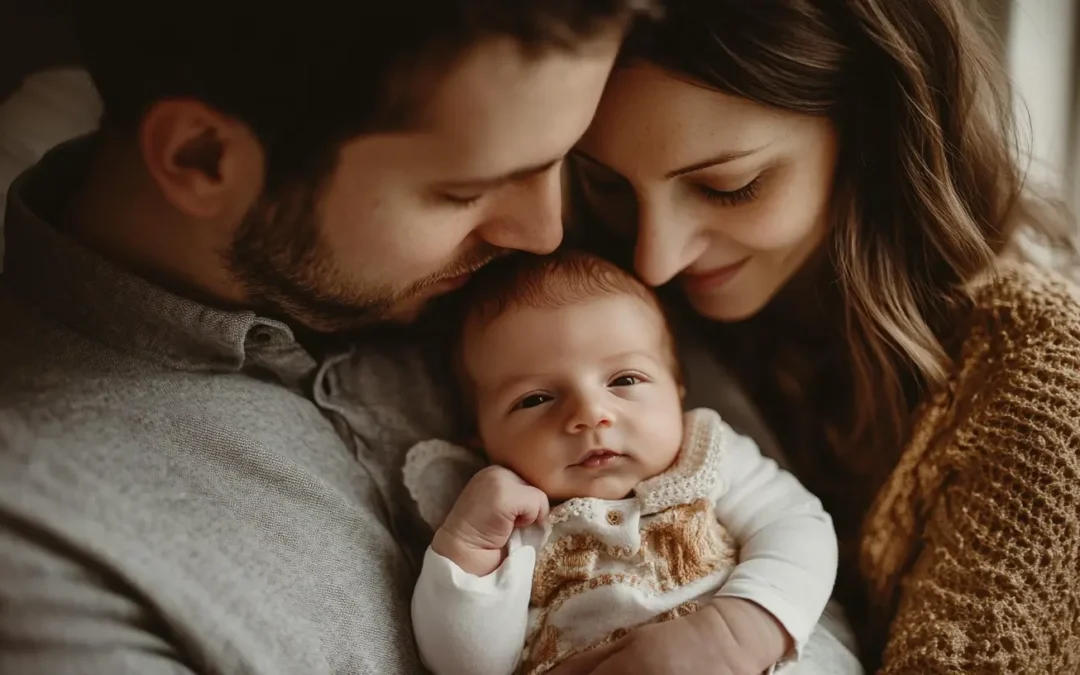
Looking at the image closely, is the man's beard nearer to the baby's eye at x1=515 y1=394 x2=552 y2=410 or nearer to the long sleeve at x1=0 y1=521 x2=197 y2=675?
the baby's eye at x1=515 y1=394 x2=552 y2=410

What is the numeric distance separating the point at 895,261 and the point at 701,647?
1.90 ft

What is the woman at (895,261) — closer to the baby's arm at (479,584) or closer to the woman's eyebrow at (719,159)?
the woman's eyebrow at (719,159)

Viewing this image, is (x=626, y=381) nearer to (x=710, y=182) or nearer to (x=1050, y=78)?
(x=710, y=182)

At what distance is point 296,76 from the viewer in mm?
938

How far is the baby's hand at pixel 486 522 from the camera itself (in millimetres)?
1119

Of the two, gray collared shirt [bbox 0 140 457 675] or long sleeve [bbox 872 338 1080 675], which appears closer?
gray collared shirt [bbox 0 140 457 675]

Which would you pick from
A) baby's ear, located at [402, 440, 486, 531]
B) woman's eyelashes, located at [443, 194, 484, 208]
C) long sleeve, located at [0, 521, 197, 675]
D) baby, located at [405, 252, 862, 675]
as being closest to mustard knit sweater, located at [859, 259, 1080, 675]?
baby, located at [405, 252, 862, 675]

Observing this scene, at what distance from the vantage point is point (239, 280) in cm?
113

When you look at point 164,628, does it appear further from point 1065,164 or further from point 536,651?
point 1065,164

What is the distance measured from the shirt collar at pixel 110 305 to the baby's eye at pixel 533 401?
1.05ft

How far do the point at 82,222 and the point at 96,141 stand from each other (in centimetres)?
11

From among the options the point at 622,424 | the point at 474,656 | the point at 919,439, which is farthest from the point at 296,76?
the point at 919,439

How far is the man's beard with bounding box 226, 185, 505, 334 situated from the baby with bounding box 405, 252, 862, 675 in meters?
0.13

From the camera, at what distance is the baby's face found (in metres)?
1.17
